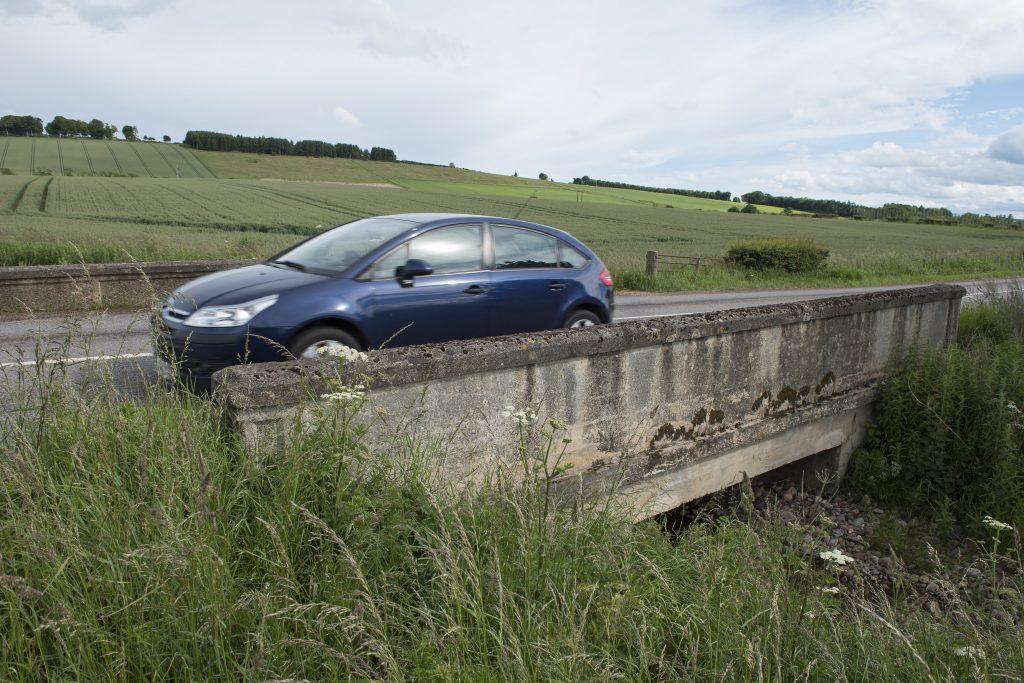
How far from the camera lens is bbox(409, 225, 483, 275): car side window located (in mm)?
5926

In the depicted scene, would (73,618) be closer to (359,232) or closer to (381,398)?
(381,398)

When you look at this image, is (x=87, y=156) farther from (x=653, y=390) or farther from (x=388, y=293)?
(x=653, y=390)

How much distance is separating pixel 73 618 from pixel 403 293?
3.77 meters

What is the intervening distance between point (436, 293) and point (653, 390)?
2.03 meters

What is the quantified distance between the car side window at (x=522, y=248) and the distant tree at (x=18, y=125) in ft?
376

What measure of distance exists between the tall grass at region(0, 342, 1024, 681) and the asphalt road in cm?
34

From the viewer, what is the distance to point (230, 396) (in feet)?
10.1

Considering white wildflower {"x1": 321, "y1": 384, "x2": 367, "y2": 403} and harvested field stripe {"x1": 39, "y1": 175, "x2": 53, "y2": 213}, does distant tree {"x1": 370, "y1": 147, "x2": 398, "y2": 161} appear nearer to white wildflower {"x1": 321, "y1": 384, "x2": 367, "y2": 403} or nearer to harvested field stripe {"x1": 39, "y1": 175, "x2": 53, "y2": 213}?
harvested field stripe {"x1": 39, "y1": 175, "x2": 53, "y2": 213}

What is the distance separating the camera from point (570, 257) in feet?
22.9

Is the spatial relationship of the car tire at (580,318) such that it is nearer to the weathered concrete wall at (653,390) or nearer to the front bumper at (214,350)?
the weathered concrete wall at (653,390)

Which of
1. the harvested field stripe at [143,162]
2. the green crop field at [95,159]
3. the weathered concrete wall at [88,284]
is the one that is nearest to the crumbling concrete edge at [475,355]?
the weathered concrete wall at [88,284]

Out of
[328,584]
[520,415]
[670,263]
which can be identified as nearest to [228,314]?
[520,415]

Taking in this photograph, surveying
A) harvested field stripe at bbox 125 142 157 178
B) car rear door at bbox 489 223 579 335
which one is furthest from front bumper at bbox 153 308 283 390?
harvested field stripe at bbox 125 142 157 178

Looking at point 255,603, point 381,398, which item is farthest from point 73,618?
point 381,398
